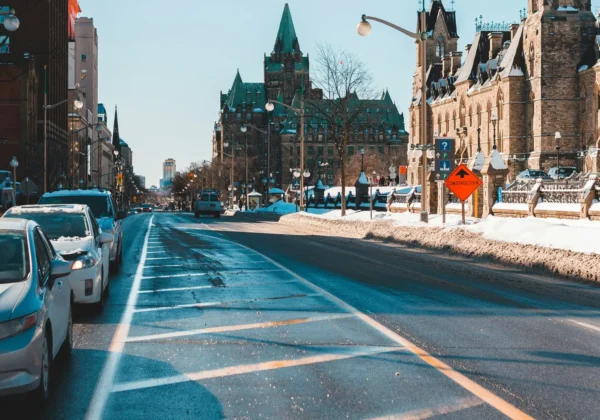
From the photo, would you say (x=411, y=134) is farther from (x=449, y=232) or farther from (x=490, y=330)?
(x=490, y=330)

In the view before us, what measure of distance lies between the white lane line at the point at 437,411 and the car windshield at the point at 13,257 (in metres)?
3.43

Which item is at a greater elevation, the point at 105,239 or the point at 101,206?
the point at 101,206

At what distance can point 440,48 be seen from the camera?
124 metres

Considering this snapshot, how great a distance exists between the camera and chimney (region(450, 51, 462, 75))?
112m

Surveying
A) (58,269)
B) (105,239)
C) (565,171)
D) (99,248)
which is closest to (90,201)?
(99,248)

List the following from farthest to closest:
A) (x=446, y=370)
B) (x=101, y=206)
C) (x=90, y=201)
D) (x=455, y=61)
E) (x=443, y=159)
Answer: (x=455, y=61)
(x=443, y=159)
(x=101, y=206)
(x=90, y=201)
(x=446, y=370)

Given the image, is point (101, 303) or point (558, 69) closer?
point (101, 303)

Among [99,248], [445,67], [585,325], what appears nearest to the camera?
[585,325]

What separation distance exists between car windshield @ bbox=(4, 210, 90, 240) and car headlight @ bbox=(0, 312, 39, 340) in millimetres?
6475

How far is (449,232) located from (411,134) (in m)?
90.7

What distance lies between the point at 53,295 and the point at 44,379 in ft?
4.19

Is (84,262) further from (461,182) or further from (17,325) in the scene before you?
(461,182)

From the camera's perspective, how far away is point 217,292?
14.2 meters

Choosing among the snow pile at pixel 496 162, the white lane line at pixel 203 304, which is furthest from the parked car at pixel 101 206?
the snow pile at pixel 496 162
